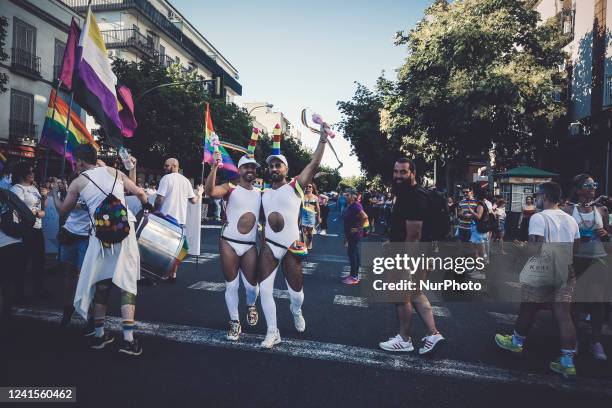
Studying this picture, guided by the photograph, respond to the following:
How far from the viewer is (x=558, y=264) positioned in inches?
169

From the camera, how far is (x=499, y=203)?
13.2 meters

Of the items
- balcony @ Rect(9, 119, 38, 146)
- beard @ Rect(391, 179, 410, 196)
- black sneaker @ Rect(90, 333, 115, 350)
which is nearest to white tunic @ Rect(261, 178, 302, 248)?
beard @ Rect(391, 179, 410, 196)

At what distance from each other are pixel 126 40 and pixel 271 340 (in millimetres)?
33430

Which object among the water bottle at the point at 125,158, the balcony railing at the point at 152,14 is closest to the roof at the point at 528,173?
the water bottle at the point at 125,158

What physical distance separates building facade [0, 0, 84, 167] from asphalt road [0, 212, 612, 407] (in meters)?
18.7

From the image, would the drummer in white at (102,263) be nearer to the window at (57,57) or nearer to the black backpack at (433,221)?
the black backpack at (433,221)

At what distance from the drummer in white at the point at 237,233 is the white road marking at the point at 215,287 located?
231cm

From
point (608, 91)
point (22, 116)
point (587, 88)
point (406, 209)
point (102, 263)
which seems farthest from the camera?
point (22, 116)

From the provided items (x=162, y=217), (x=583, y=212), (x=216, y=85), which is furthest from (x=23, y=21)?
(x=583, y=212)

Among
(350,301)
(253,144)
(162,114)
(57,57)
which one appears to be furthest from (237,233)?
(57,57)

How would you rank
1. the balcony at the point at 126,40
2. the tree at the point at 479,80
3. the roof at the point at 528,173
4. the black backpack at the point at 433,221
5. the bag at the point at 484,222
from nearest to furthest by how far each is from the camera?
the black backpack at the point at 433,221, the bag at the point at 484,222, the roof at the point at 528,173, the tree at the point at 479,80, the balcony at the point at 126,40

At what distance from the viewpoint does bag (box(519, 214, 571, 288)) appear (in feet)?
13.9

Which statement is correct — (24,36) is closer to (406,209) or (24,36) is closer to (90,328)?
(90,328)

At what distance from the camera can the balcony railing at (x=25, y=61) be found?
20.7m
